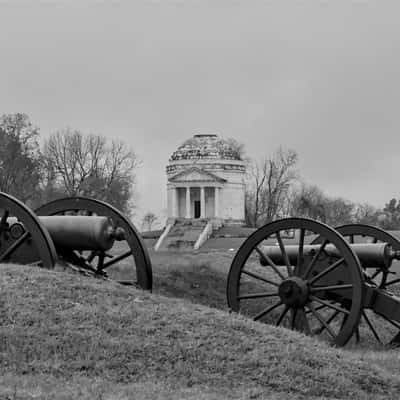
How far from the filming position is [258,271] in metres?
31.0

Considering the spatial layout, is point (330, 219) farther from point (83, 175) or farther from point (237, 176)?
point (83, 175)

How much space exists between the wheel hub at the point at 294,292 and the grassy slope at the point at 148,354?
126 inches

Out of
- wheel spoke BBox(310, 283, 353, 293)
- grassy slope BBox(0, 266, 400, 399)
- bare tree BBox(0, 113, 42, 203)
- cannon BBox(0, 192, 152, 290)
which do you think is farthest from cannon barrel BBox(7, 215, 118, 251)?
bare tree BBox(0, 113, 42, 203)

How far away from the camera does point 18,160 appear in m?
56.2

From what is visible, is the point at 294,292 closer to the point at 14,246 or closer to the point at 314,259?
the point at 314,259

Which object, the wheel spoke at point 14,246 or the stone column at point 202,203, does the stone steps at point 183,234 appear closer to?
the stone column at point 202,203

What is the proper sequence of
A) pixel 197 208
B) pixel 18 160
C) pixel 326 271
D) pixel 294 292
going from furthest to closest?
pixel 197 208, pixel 18 160, pixel 294 292, pixel 326 271

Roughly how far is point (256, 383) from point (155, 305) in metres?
2.61

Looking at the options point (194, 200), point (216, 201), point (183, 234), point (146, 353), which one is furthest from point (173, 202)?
point (146, 353)

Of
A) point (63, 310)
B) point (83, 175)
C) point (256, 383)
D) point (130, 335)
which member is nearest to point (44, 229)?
point (63, 310)

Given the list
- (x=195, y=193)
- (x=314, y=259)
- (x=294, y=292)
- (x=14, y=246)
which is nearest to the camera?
(x=14, y=246)

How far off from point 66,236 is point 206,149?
7332 cm

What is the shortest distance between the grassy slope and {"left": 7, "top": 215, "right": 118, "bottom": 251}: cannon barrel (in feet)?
6.84

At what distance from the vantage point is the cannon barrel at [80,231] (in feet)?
49.9
